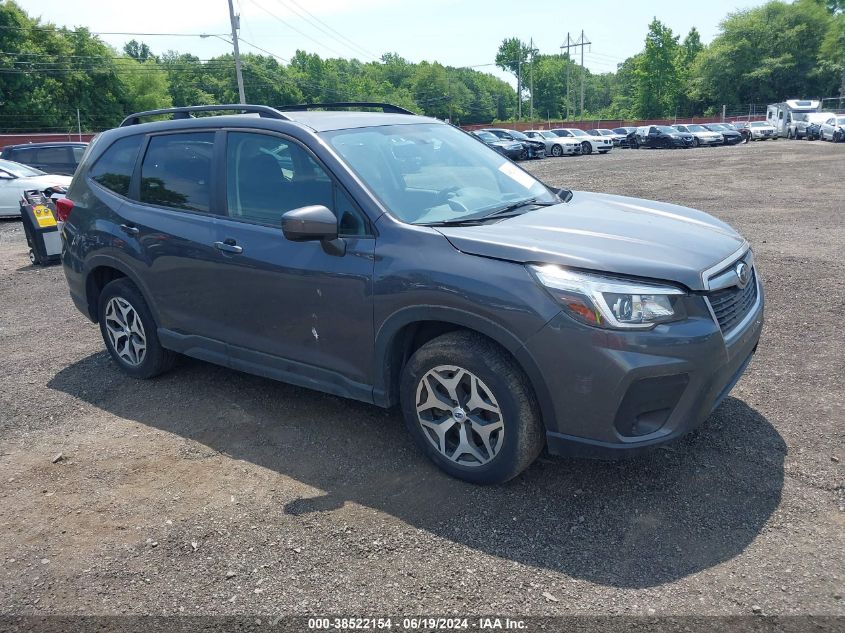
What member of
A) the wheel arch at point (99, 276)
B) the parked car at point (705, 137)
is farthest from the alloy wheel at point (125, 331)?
the parked car at point (705, 137)

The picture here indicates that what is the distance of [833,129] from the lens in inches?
1508

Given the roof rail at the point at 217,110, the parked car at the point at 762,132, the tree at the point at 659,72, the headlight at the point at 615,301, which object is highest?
the tree at the point at 659,72

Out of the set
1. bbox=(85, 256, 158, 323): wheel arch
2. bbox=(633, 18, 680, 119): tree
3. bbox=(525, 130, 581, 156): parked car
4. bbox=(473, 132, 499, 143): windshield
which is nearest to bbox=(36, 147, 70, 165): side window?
bbox=(85, 256, 158, 323): wheel arch

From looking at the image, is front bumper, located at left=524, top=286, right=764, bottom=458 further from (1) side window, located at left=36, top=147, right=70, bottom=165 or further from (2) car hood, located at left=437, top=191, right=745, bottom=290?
(1) side window, located at left=36, top=147, right=70, bottom=165

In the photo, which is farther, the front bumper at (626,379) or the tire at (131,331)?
the tire at (131,331)

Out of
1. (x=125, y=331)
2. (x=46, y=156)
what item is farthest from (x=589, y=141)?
(x=125, y=331)

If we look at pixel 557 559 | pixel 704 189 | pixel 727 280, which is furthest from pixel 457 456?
pixel 704 189

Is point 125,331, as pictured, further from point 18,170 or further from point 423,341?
point 18,170

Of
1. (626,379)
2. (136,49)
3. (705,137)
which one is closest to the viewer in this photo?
(626,379)

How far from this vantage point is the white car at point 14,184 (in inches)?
580

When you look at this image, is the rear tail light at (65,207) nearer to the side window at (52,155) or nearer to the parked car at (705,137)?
the side window at (52,155)

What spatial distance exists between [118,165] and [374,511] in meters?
3.39

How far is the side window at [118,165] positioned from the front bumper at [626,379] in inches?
136

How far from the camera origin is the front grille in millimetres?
3217
